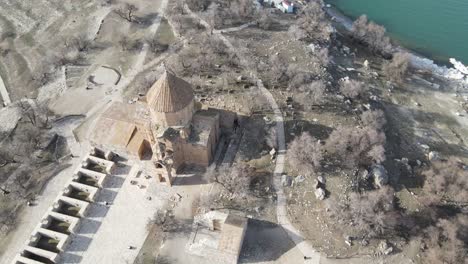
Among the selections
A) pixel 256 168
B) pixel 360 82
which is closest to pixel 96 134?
pixel 256 168

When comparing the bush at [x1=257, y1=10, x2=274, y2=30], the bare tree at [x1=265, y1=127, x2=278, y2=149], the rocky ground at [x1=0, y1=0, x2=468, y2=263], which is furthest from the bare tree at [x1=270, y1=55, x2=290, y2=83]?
the bush at [x1=257, y1=10, x2=274, y2=30]

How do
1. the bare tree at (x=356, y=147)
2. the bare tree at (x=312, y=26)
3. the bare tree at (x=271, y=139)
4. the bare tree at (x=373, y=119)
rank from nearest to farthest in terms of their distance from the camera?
the bare tree at (x=356, y=147), the bare tree at (x=271, y=139), the bare tree at (x=373, y=119), the bare tree at (x=312, y=26)

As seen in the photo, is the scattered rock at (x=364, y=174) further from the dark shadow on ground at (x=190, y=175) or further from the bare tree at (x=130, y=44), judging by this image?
the bare tree at (x=130, y=44)

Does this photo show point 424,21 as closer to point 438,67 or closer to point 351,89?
point 438,67

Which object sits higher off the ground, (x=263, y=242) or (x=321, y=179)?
(x=321, y=179)

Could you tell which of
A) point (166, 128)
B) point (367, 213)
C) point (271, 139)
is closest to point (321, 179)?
point (367, 213)

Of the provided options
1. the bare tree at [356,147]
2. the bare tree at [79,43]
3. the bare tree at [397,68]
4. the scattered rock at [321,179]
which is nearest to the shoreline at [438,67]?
the bare tree at [397,68]

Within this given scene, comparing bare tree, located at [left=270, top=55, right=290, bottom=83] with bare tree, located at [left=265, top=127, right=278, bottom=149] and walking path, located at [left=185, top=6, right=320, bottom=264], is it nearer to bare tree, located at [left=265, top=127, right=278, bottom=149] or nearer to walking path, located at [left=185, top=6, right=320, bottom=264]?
walking path, located at [left=185, top=6, right=320, bottom=264]
